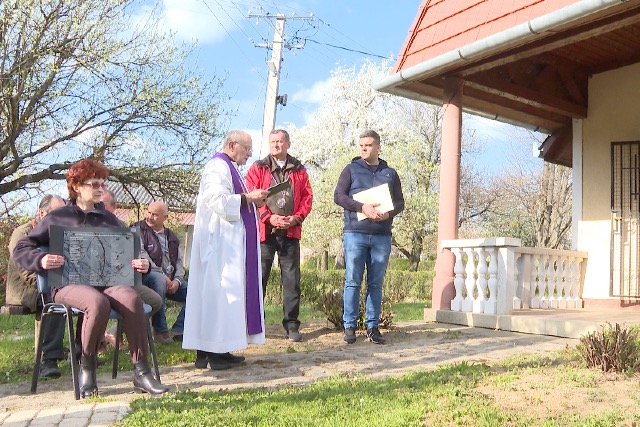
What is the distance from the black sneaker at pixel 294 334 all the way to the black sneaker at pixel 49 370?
2.26 meters

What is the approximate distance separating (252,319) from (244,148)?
1419mm

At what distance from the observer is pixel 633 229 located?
379 inches

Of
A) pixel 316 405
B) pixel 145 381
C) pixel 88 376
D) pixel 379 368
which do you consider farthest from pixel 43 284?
pixel 379 368

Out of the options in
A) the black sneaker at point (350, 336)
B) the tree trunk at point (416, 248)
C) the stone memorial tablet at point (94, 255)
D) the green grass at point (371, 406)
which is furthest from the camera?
the tree trunk at point (416, 248)

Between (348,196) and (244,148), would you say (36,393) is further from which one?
(348,196)

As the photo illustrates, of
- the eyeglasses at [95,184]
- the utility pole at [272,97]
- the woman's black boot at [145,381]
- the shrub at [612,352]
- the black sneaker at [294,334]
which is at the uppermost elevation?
the utility pole at [272,97]

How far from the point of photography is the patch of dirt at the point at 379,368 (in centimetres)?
391

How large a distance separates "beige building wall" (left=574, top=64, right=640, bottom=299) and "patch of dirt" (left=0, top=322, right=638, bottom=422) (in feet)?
11.1

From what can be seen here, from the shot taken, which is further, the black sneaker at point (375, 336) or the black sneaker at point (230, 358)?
the black sneaker at point (375, 336)

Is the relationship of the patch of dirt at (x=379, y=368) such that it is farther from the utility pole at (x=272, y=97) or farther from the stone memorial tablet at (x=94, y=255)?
the utility pole at (x=272, y=97)

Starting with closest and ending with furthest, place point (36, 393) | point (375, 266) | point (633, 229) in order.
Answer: point (36, 393), point (375, 266), point (633, 229)

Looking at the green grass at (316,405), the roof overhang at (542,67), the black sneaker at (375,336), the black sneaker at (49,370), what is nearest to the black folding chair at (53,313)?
the black sneaker at (49,370)

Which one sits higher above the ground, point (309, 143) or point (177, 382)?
point (309, 143)

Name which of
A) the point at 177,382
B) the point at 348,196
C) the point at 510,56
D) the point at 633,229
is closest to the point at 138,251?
the point at 177,382
